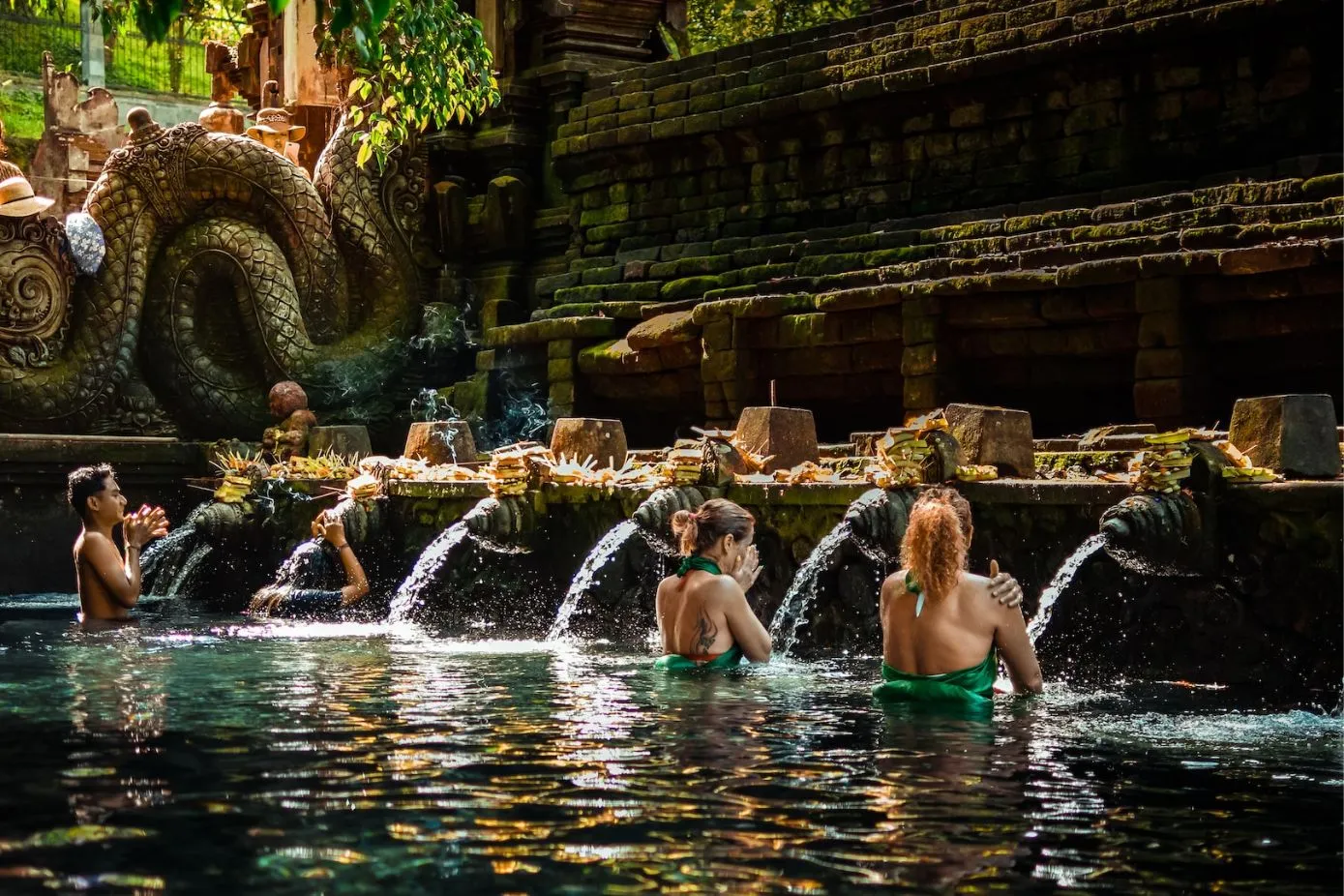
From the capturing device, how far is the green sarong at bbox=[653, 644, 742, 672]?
8375 mm

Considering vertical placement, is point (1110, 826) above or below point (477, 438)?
below

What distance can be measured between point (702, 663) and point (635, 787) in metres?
2.74

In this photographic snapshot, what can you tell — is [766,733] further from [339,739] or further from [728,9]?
[728,9]

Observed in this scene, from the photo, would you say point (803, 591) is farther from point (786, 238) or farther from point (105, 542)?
point (786, 238)

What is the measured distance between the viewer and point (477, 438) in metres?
16.8

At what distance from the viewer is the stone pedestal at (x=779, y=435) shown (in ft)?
36.0

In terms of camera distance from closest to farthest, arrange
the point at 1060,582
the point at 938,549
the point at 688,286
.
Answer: the point at 938,549
the point at 1060,582
the point at 688,286

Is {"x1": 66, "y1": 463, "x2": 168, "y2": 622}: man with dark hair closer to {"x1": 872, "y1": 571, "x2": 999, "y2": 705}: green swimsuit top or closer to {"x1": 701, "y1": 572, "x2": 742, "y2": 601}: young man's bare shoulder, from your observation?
{"x1": 701, "y1": 572, "x2": 742, "y2": 601}: young man's bare shoulder

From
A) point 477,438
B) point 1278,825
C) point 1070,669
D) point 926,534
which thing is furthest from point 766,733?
point 477,438

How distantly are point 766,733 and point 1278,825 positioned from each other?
2.07 m

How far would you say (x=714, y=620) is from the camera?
8328mm

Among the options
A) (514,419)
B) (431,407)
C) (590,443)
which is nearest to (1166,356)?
(590,443)

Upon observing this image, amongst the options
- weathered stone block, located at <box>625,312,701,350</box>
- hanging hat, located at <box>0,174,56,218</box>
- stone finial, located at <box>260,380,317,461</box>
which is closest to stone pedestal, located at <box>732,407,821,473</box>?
weathered stone block, located at <box>625,312,701,350</box>

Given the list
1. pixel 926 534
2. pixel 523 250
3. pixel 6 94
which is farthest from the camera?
pixel 6 94
